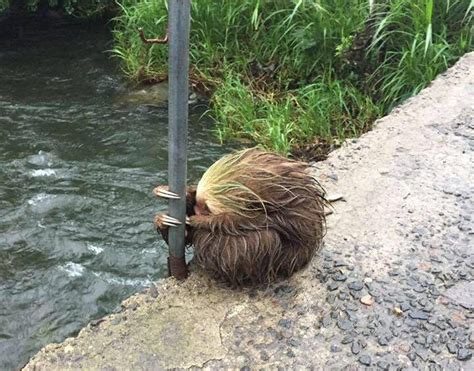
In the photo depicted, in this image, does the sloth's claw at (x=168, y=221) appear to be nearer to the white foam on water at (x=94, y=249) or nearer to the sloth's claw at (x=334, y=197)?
the sloth's claw at (x=334, y=197)

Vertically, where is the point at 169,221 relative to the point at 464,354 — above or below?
above

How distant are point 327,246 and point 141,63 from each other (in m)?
4.25

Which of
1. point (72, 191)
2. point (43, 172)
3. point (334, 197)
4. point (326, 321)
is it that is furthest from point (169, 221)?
point (43, 172)

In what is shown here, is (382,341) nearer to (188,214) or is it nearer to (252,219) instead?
(252,219)

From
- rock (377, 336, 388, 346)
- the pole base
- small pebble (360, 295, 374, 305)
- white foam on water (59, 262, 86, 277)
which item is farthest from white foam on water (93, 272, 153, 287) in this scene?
rock (377, 336, 388, 346)

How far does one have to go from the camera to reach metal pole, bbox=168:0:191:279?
180cm

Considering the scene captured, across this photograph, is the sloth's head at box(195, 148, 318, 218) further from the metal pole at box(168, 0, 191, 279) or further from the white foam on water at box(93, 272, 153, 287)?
the white foam on water at box(93, 272, 153, 287)

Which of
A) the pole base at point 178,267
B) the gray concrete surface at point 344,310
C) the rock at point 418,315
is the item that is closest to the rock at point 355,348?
the gray concrete surface at point 344,310

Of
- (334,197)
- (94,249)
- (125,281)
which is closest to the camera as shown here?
(334,197)

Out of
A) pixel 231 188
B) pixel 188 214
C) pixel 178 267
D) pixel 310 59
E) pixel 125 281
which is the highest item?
pixel 231 188

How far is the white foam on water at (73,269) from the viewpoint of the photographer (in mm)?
3408

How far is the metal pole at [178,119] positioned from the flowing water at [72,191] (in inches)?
44.1

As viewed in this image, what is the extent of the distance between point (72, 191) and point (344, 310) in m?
2.55

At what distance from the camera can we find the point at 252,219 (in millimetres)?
2158
